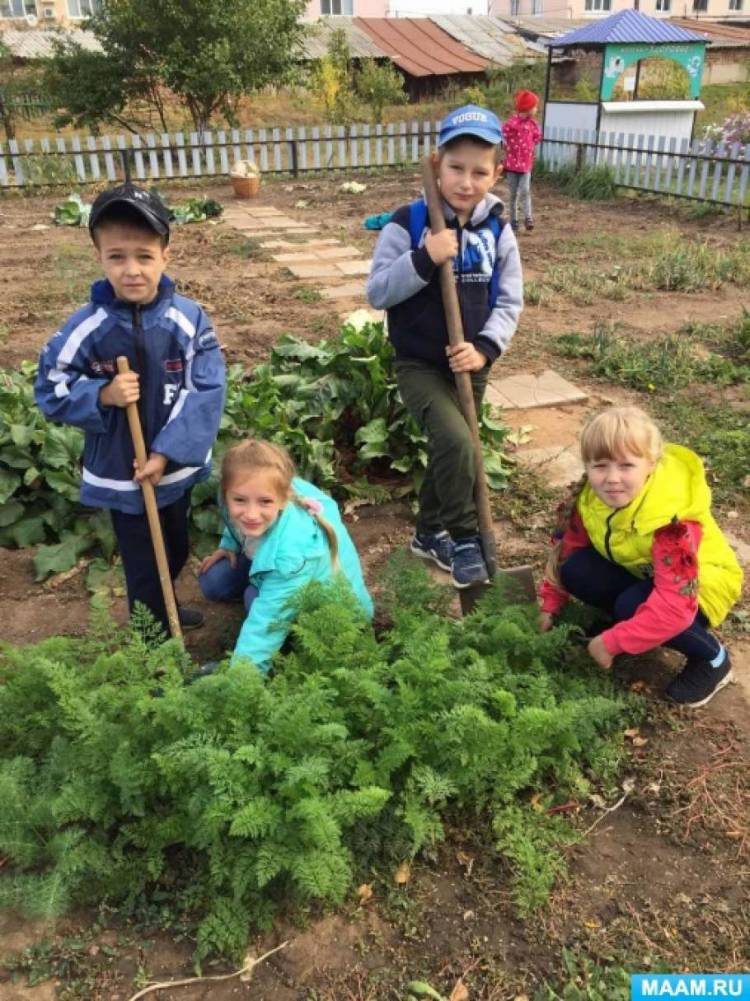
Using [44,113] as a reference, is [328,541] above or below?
below

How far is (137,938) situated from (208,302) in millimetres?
6627

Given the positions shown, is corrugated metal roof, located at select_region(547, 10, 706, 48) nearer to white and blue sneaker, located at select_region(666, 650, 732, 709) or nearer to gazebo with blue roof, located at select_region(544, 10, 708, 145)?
gazebo with blue roof, located at select_region(544, 10, 708, 145)

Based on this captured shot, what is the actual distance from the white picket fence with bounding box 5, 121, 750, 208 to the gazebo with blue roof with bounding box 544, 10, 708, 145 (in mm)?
531

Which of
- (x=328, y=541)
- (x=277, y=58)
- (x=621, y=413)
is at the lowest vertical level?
(x=328, y=541)

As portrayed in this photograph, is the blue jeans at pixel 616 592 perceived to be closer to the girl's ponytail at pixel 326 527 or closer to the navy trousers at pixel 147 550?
the girl's ponytail at pixel 326 527

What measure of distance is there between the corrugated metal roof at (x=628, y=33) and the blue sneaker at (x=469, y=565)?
46.5 ft

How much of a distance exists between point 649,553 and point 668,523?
15cm

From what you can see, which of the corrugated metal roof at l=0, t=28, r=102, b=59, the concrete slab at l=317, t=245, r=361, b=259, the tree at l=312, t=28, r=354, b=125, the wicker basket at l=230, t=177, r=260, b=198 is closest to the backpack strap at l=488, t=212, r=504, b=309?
the concrete slab at l=317, t=245, r=361, b=259

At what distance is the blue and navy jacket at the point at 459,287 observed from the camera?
3211mm

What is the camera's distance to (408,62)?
32.6 m

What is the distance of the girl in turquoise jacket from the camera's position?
270 centimetres

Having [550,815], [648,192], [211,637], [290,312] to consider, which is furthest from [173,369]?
[648,192]

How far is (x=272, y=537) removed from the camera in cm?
274

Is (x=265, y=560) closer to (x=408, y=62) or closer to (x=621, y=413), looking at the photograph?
(x=621, y=413)
